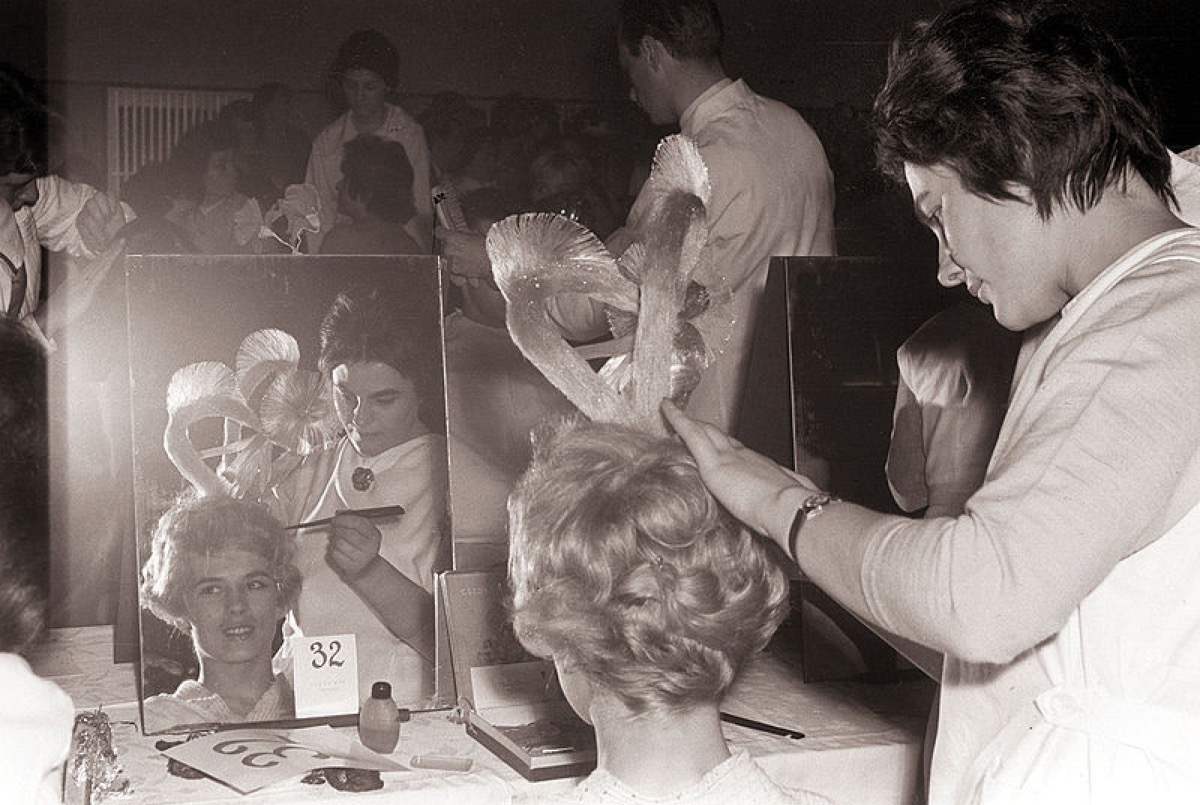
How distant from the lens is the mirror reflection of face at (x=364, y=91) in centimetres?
246

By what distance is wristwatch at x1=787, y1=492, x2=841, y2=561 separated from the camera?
1038 millimetres

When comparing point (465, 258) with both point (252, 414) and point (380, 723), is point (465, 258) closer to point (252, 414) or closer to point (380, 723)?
point (252, 414)

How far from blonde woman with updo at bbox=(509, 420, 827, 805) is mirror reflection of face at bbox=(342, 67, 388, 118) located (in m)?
1.46

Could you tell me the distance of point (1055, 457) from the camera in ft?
2.97

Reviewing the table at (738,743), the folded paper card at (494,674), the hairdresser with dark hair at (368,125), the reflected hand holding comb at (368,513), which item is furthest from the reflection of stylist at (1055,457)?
the hairdresser with dark hair at (368,125)

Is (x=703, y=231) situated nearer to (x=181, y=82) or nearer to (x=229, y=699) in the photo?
(x=229, y=699)

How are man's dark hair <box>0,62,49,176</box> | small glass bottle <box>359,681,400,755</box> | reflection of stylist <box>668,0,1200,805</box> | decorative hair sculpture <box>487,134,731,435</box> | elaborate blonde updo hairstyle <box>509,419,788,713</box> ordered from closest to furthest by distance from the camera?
reflection of stylist <box>668,0,1200,805</box>
elaborate blonde updo hairstyle <box>509,419,788,713</box>
decorative hair sculpture <box>487,134,731,435</box>
small glass bottle <box>359,681,400,755</box>
man's dark hair <box>0,62,49,176</box>

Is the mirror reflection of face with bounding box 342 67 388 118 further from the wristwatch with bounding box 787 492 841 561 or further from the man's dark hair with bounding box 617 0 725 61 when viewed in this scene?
the wristwatch with bounding box 787 492 841 561

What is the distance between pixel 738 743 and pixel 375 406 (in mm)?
625

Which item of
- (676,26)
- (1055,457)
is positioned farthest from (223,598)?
(676,26)

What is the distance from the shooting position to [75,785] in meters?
1.30

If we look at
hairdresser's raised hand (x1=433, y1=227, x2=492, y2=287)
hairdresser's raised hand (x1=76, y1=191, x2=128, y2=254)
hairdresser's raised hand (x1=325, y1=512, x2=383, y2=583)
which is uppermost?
hairdresser's raised hand (x1=76, y1=191, x2=128, y2=254)

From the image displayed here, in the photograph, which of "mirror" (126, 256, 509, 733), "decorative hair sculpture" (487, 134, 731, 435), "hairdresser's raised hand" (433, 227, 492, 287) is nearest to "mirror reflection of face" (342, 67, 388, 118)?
"hairdresser's raised hand" (433, 227, 492, 287)

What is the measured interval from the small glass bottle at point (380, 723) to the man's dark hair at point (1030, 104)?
2.84ft
